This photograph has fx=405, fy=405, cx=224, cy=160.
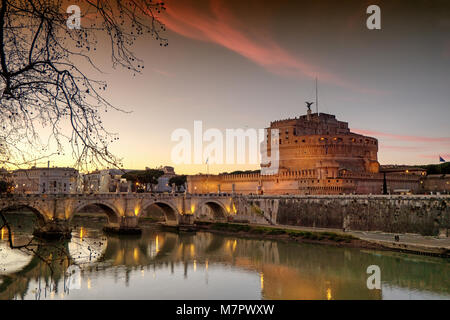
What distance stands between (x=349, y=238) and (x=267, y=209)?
13.7m

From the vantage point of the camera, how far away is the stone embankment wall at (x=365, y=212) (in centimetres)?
2639

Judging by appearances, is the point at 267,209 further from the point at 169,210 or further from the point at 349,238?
the point at 349,238

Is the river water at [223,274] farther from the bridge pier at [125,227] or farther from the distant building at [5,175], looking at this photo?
the distant building at [5,175]

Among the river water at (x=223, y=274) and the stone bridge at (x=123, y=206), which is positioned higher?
the stone bridge at (x=123, y=206)

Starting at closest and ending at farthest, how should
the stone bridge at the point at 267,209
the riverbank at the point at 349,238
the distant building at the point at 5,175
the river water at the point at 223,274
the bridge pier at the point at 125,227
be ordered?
1. the distant building at the point at 5,175
2. the river water at the point at 223,274
3. the riverbank at the point at 349,238
4. the stone bridge at the point at 267,209
5. the bridge pier at the point at 125,227

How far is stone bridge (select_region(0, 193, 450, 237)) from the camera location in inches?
1057

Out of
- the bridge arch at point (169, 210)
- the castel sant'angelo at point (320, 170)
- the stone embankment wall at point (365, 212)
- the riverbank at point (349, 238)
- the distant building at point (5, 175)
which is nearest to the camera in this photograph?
the distant building at point (5, 175)

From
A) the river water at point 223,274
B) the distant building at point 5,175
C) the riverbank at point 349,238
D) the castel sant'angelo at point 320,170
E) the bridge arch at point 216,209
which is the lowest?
the river water at point 223,274

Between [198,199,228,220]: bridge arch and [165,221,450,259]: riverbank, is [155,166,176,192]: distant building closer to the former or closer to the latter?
[198,199,228,220]: bridge arch

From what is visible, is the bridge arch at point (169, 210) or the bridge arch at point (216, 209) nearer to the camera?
the bridge arch at point (169, 210)

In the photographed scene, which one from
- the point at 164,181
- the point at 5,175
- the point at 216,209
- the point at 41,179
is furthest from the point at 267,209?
the point at 164,181

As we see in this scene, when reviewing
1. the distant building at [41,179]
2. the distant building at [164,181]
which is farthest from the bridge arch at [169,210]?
the distant building at [164,181]
